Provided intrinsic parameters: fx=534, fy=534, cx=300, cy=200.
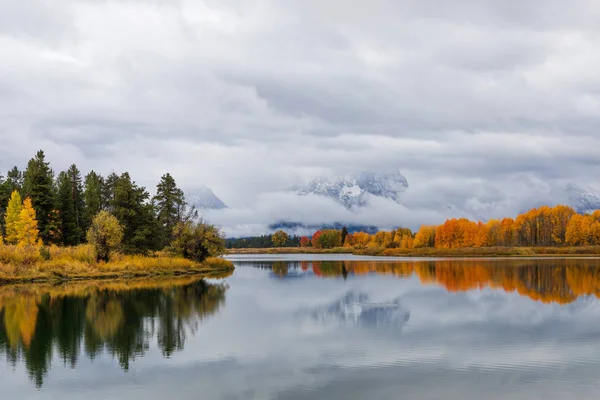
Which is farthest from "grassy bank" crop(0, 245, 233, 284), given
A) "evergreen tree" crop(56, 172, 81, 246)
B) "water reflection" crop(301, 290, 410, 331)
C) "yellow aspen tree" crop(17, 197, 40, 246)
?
"water reflection" crop(301, 290, 410, 331)

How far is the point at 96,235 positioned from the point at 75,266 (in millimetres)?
4477

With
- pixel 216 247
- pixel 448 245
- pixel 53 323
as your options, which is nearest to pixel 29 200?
pixel 216 247

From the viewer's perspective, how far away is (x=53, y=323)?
2997 cm

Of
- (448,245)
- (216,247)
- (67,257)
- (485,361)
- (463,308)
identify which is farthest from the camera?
(448,245)

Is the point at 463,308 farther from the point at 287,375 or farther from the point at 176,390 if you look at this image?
the point at 176,390

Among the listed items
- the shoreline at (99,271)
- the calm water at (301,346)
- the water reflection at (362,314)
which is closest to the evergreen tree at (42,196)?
the shoreline at (99,271)

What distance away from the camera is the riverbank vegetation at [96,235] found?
193ft

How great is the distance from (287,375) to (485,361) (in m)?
7.87

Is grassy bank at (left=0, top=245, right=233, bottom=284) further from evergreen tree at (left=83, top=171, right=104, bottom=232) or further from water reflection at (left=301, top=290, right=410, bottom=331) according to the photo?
water reflection at (left=301, top=290, right=410, bottom=331)

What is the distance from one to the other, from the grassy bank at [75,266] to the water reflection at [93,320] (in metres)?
4.86

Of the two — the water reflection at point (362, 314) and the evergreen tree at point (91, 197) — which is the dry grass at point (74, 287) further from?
the evergreen tree at point (91, 197)

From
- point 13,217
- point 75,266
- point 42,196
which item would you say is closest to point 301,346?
point 75,266

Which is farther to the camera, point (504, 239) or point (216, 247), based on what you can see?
point (504, 239)

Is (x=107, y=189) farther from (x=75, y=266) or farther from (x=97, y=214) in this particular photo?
(x=75, y=266)
